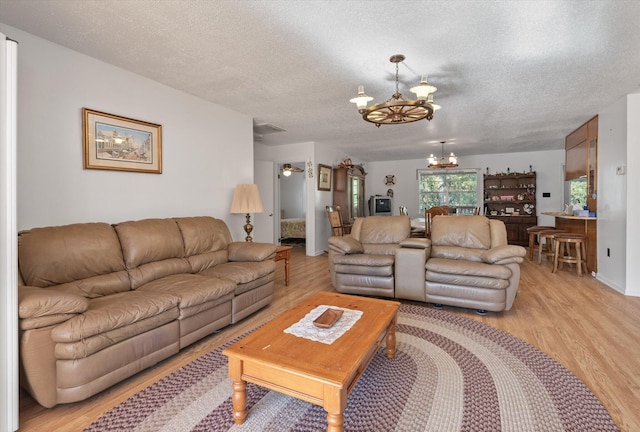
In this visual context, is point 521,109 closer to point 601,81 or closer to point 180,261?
point 601,81

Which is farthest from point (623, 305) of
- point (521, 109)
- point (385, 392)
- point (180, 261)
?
point (180, 261)

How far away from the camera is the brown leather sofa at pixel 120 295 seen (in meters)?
Result: 1.71

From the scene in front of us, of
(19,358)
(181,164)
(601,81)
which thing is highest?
(601,81)

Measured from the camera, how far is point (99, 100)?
112 inches

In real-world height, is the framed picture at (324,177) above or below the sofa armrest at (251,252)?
above

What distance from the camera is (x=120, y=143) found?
3.01 metres

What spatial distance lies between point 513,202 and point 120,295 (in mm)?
8906

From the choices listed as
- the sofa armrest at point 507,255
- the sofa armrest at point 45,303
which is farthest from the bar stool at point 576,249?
the sofa armrest at point 45,303

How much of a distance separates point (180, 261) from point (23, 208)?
1189mm

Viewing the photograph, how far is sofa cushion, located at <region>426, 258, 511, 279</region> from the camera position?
3049 mm

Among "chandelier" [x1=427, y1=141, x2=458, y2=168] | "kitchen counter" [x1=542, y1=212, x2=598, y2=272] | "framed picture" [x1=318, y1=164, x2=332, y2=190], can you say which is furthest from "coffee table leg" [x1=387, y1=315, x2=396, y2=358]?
"chandelier" [x1=427, y1=141, x2=458, y2=168]

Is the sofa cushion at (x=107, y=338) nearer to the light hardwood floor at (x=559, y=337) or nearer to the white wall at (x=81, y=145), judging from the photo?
the light hardwood floor at (x=559, y=337)

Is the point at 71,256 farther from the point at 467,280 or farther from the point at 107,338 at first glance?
the point at 467,280

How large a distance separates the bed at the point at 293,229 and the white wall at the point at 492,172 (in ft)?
9.45
